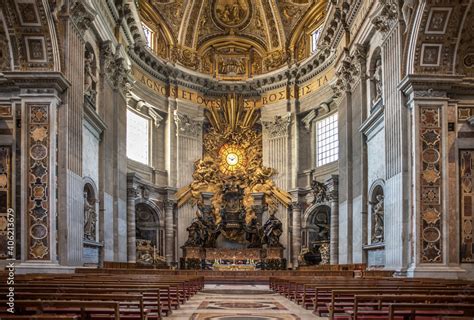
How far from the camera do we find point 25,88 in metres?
16.0

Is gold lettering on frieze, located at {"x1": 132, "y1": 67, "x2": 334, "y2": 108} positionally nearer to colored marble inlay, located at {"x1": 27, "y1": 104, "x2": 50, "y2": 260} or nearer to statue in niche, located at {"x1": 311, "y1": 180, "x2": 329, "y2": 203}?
statue in niche, located at {"x1": 311, "y1": 180, "x2": 329, "y2": 203}

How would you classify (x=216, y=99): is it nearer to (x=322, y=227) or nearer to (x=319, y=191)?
(x=319, y=191)

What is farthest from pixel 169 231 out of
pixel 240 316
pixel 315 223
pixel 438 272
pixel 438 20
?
pixel 240 316

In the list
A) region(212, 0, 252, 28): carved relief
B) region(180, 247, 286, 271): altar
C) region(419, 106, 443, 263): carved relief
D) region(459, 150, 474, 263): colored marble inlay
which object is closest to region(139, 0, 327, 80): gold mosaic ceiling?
region(212, 0, 252, 28): carved relief

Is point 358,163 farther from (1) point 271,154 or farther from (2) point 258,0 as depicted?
(2) point 258,0

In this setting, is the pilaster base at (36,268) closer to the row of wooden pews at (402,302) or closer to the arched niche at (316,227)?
the row of wooden pews at (402,302)

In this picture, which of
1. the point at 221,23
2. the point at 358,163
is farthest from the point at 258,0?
the point at 358,163

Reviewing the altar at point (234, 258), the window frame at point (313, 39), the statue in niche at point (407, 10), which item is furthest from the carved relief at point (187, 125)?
the statue in niche at point (407, 10)

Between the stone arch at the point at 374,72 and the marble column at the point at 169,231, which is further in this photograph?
the marble column at the point at 169,231

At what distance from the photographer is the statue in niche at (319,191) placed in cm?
2795

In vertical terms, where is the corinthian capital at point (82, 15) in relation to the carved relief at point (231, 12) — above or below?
below

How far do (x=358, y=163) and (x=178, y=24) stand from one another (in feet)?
46.5

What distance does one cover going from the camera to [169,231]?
3020 cm

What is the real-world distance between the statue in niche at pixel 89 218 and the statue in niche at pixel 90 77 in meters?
3.07
